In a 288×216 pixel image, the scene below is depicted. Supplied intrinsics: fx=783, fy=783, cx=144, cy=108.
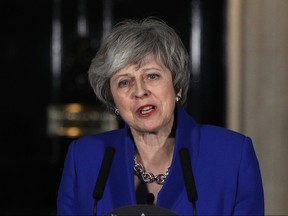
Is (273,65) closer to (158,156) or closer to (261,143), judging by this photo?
(261,143)

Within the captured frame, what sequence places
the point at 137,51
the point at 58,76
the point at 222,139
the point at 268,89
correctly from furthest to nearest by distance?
the point at 58,76, the point at 268,89, the point at 222,139, the point at 137,51

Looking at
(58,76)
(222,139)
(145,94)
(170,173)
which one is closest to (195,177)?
(170,173)

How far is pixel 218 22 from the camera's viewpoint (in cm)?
530

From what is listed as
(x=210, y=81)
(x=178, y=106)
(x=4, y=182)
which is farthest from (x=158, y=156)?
(x=4, y=182)

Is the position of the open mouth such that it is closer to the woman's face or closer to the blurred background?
the woman's face

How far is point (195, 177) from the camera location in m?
2.33

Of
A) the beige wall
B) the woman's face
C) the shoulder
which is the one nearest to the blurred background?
the beige wall

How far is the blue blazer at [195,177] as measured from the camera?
7.59 feet

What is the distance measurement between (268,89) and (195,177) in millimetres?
1520

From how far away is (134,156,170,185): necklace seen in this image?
8.10 feet

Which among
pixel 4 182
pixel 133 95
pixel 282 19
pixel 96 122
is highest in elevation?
pixel 282 19

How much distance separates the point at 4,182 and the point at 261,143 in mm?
2413

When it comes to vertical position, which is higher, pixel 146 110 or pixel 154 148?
pixel 146 110

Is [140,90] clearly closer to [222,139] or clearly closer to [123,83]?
[123,83]
